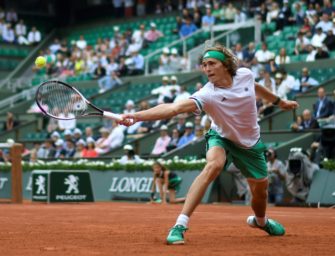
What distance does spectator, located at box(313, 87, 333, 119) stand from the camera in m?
19.9

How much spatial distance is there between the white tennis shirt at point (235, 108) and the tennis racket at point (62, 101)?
1.12 meters

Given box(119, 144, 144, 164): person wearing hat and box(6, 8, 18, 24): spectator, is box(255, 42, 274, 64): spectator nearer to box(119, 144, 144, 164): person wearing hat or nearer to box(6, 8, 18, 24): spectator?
box(119, 144, 144, 164): person wearing hat

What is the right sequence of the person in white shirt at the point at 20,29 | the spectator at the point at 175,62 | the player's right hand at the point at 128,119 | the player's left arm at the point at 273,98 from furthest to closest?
1. the person in white shirt at the point at 20,29
2. the spectator at the point at 175,62
3. the player's left arm at the point at 273,98
4. the player's right hand at the point at 128,119

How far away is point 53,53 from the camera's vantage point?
35.7m

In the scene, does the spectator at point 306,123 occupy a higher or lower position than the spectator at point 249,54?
lower

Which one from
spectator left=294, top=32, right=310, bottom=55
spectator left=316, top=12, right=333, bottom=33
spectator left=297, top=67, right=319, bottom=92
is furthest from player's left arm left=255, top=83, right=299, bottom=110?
spectator left=294, top=32, right=310, bottom=55

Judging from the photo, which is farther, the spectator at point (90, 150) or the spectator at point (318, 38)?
the spectator at point (90, 150)

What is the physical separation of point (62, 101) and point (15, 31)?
96.2 ft

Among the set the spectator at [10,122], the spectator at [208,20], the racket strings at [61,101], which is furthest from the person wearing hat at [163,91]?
the racket strings at [61,101]

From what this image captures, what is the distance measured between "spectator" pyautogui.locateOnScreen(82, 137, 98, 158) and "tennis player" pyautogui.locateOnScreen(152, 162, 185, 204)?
4245mm

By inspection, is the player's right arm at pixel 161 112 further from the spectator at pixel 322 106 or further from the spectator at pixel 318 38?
the spectator at pixel 318 38

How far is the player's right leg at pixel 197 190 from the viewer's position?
7645 millimetres

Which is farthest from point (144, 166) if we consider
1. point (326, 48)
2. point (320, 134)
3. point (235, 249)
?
point (235, 249)

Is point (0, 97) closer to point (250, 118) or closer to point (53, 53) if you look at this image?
point (53, 53)
